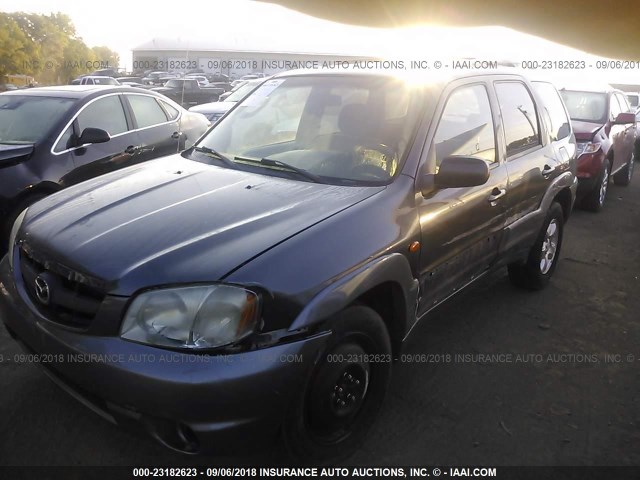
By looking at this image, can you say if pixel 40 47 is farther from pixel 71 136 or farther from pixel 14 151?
pixel 14 151

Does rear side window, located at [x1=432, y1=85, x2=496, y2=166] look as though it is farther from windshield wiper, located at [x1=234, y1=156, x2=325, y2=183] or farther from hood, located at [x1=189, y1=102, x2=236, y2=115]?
hood, located at [x1=189, y1=102, x2=236, y2=115]

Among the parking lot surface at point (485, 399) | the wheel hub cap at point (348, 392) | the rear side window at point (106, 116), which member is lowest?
the parking lot surface at point (485, 399)

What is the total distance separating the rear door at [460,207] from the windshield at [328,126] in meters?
0.21

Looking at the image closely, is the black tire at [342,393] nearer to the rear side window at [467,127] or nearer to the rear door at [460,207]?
the rear door at [460,207]

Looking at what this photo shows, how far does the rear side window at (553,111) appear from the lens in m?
4.32

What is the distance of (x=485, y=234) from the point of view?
3361 millimetres

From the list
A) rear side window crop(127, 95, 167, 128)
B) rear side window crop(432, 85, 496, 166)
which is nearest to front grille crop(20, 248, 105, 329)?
rear side window crop(432, 85, 496, 166)

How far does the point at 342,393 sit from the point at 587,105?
24.2 feet

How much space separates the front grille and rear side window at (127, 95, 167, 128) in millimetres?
3923

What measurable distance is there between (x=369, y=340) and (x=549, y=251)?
2.76m

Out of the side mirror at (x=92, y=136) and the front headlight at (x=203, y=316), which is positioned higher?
the side mirror at (x=92, y=136)

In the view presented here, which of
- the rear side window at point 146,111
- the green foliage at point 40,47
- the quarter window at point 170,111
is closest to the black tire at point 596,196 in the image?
the quarter window at point 170,111

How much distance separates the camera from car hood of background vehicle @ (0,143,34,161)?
4492 millimetres

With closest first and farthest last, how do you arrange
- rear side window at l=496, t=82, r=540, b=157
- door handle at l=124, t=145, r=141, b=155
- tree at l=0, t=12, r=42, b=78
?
rear side window at l=496, t=82, r=540, b=157
door handle at l=124, t=145, r=141, b=155
tree at l=0, t=12, r=42, b=78
